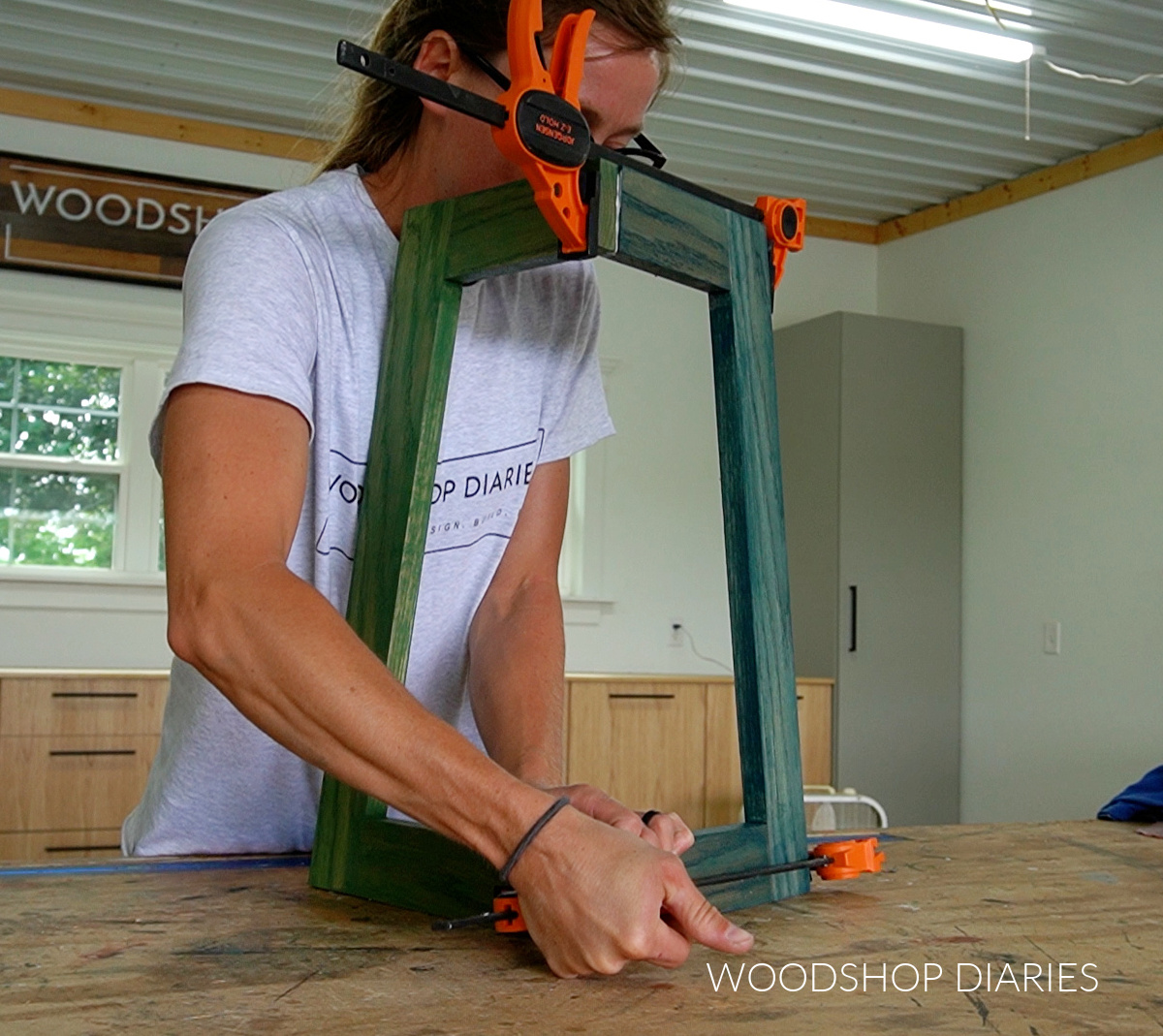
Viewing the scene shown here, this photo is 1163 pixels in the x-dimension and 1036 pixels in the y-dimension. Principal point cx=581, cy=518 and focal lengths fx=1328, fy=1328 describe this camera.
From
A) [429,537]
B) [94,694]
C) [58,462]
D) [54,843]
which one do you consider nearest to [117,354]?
[58,462]

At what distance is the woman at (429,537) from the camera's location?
0.78 metres

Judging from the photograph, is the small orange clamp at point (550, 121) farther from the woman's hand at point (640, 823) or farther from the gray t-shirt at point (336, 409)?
the woman's hand at point (640, 823)

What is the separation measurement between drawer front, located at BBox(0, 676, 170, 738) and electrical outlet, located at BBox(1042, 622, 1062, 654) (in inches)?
119

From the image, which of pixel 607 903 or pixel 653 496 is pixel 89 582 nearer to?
pixel 653 496

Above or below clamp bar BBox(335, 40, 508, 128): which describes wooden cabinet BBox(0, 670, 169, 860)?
below

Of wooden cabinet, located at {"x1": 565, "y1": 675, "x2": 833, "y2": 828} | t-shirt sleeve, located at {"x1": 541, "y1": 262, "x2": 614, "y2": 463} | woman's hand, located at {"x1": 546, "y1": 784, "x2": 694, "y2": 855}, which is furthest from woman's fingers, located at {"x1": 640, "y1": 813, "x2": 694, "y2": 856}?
wooden cabinet, located at {"x1": 565, "y1": 675, "x2": 833, "y2": 828}

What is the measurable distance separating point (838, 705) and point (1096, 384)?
4.74ft

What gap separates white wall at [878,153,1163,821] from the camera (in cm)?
440

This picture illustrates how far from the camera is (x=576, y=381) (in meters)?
1.32

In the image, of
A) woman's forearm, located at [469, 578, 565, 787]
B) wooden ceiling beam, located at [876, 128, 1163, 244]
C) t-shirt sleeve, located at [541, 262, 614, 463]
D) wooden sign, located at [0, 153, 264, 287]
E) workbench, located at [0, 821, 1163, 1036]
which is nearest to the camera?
workbench, located at [0, 821, 1163, 1036]

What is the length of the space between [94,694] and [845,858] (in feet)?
10.9

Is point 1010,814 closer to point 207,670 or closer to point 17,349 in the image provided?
point 17,349

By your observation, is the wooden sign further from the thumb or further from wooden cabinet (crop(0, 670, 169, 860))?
the thumb

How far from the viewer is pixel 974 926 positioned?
2.89 ft
